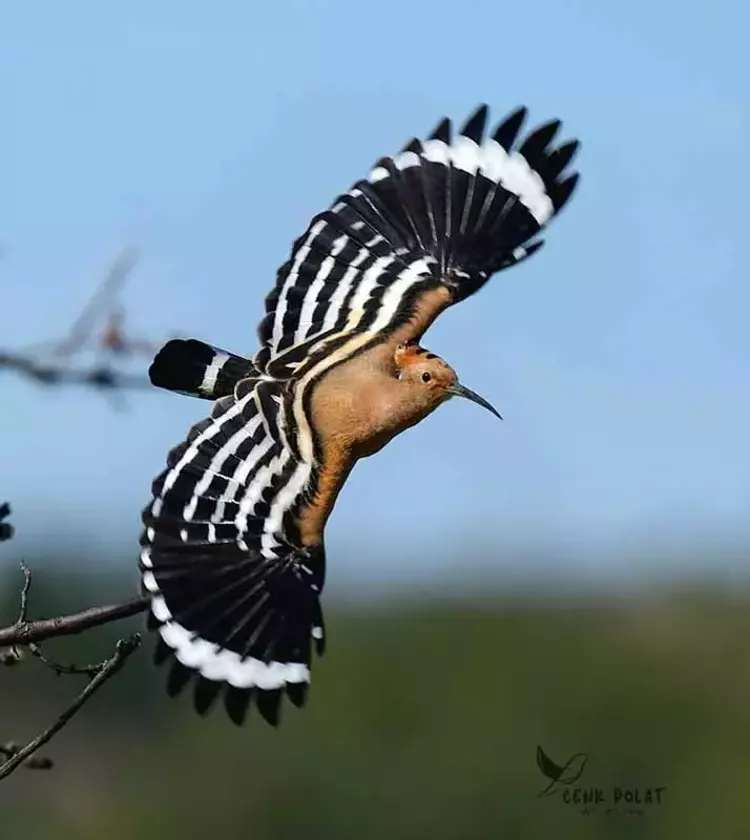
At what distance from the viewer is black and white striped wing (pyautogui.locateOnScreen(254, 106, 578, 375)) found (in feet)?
16.0

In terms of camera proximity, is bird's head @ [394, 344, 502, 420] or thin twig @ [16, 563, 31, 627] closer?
thin twig @ [16, 563, 31, 627]

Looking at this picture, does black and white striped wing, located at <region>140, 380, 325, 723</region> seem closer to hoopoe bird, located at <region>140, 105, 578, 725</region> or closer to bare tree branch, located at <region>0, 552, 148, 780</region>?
hoopoe bird, located at <region>140, 105, 578, 725</region>

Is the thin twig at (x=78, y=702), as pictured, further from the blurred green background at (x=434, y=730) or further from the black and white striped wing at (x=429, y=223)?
the blurred green background at (x=434, y=730)

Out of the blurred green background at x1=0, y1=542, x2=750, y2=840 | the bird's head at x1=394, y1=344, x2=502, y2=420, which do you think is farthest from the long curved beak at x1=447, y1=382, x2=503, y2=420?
the blurred green background at x1=0, y1=542, x2=750, y2=840

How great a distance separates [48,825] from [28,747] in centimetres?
1956

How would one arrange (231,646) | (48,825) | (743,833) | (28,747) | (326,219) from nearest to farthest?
(28,747), (231,646), (326,219), (743,833), (48,825)

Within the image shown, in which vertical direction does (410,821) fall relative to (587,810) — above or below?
below

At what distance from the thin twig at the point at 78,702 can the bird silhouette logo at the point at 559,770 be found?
5.00 ft

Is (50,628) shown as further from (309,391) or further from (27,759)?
(309,391)

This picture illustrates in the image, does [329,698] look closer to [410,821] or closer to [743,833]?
[410,821]

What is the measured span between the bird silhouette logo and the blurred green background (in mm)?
11901

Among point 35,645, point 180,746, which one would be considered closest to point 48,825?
point 180,746

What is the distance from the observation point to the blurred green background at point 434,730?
1988 cm

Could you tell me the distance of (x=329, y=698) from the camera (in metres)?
23.1
